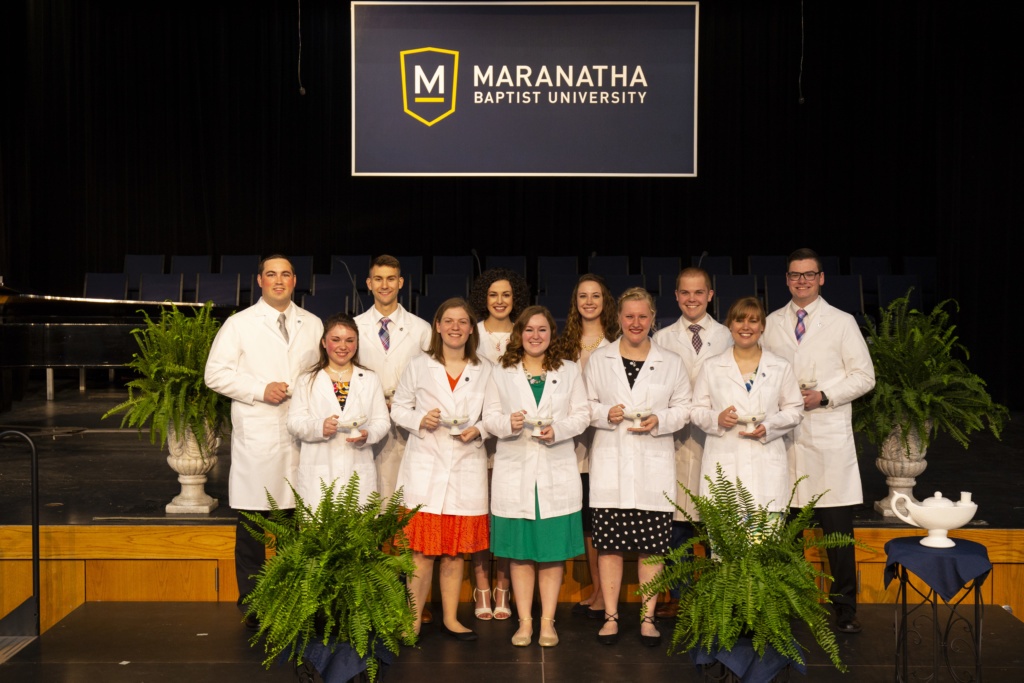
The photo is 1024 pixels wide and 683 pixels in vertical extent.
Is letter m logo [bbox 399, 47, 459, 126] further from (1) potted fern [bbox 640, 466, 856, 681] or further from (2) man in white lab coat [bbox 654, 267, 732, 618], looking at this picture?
(1) potted fern [bbox 640, 466, 856, 681]

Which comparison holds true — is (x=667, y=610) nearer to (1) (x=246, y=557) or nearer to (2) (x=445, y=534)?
(2) (x=445, y=534)

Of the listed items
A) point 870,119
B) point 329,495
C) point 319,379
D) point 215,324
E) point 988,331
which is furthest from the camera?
point 870,119

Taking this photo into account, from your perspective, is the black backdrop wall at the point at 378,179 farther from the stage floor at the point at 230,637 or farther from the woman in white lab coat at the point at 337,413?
the woman in white lab coat at the point at 337,413

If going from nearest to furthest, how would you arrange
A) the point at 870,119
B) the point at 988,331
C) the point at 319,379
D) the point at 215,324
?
the point at 319,379
the point at 215,324
the point at 988,331
the point at 870,119

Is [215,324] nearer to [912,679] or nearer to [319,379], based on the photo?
[319,379]

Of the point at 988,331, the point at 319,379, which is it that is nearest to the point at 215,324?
the point at 319,379

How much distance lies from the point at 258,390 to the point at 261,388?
15mm

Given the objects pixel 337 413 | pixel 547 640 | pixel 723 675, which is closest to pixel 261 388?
pixel 337 413

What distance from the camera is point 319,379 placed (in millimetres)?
4262

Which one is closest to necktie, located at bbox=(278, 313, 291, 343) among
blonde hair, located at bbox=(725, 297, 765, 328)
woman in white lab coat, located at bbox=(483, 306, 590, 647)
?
woman in white lab coat, located at bbox=(483, 306, 590, 647)

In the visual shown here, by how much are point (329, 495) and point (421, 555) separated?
0.92m

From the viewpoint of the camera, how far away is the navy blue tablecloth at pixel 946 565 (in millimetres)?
3459

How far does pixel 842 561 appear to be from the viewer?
14.6 ft

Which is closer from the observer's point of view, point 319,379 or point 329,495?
point 329,495
